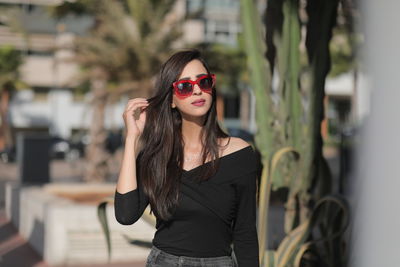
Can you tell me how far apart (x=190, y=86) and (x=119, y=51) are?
36.2 feet

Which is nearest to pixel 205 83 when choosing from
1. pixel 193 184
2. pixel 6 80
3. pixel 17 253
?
pixel 193 184

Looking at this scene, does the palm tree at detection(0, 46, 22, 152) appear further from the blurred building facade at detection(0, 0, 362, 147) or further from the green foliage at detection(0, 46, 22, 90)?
the blurred building facade at detection(0, 0, 362, 147)

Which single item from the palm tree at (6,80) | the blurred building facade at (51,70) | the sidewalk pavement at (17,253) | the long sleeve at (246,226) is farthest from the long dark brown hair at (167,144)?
the blurred building facade at (51,70)

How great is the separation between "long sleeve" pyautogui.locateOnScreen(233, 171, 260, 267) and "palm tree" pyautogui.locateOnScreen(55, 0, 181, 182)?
36.3 feet

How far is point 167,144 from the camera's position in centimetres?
248

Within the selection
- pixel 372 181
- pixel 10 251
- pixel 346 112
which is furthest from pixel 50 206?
pixel 346 112

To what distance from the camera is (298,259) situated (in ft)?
13.4

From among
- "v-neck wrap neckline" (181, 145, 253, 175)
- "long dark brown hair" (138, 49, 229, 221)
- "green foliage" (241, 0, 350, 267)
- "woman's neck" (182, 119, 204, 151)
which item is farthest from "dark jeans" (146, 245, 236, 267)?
"green foliage" (241, 0, 350, 267)

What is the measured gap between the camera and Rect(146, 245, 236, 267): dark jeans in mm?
2285

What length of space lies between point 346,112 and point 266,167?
50.4 m

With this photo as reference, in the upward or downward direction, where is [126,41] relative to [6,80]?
upward

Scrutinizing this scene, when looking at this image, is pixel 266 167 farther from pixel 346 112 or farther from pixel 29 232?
pixel 346 112

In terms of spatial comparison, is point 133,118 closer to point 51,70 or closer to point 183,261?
point 183,261

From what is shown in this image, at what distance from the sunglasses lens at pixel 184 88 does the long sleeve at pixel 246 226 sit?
0.37 meters
